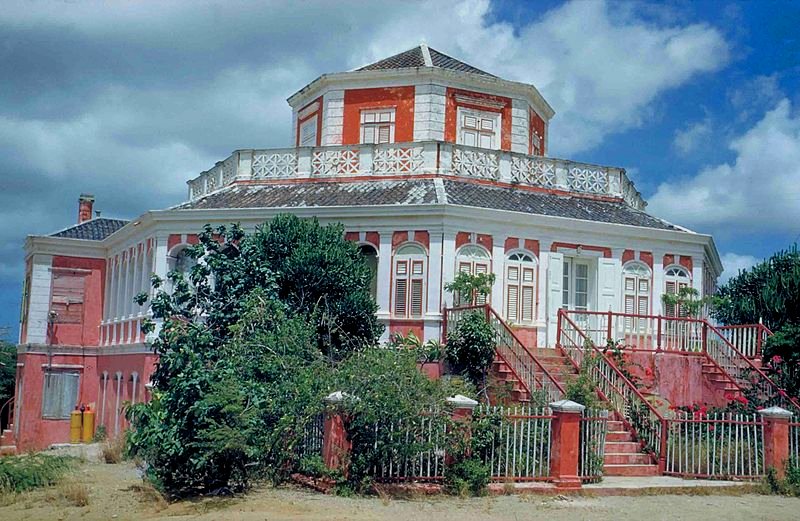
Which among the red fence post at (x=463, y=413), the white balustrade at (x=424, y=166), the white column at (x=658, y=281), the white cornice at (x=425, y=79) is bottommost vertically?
the red fence post at (x=463, y=413)

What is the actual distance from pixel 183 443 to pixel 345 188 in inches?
431

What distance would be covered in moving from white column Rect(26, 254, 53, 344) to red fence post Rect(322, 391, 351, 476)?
18.2 m

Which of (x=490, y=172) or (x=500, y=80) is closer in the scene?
(x=490, y=172)

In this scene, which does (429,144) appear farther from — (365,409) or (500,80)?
(365,409)

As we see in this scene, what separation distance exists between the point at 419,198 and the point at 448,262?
1.77 metres

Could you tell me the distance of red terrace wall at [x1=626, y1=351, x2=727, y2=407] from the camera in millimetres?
20172

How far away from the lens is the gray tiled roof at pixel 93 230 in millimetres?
30605

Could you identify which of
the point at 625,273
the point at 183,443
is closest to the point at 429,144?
the point at 625,273

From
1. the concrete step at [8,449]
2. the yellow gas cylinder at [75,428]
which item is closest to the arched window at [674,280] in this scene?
the yellow gas cylinder at [75,428]

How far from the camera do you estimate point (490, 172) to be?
942 inches

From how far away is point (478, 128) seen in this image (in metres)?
25.9

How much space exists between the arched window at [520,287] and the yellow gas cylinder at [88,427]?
1381cm

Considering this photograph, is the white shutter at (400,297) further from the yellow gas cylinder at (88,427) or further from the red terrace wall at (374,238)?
the yellow gas cylinder at (88,427)

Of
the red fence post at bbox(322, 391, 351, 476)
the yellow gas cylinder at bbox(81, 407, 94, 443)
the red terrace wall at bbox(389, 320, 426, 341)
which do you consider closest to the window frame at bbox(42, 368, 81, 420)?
the yellow gas cylinder at bbox(81, 407, 94, 443)
